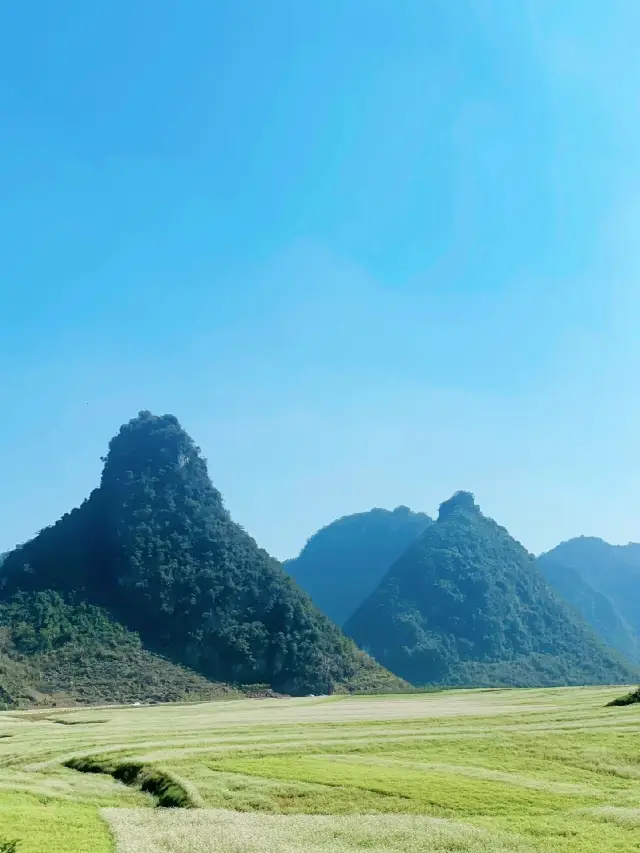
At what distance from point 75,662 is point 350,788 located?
88445mm

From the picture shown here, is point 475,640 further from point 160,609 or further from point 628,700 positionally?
point 628,700

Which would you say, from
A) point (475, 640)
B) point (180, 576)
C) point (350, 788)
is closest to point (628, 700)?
point (350, 788)

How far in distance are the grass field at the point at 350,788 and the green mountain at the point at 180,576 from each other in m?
75.1

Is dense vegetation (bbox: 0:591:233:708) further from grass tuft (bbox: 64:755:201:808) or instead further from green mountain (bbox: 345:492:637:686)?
green mountain (bbox: 345:492:637:686)

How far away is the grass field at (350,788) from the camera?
20500 mm

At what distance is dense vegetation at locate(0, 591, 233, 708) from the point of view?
95250mm

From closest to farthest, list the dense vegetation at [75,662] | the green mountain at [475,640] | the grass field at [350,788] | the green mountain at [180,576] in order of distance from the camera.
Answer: the grass field at [350,788], the dense vegetation at [75,662], the green mountain at [180,576], the green mountain at [475,640]

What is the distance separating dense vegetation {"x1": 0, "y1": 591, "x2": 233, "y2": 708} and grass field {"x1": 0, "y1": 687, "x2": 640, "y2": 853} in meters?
53.4

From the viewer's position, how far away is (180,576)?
422 ft

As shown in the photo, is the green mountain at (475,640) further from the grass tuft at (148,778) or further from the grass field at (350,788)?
the grass tuft at (148,778)

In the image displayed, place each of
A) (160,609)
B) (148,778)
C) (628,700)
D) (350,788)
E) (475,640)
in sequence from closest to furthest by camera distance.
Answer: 1. (350,788)
2. (148,778)
3. (628,700)
4. (160,609)
5. (475,640)

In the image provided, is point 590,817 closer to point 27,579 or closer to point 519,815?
point 519,815

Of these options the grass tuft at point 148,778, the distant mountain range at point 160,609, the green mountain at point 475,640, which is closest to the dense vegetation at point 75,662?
the distant mountain range at point 160,609

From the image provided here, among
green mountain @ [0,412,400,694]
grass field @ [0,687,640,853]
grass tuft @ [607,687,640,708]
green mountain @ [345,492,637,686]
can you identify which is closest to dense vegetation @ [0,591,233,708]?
green mountain @ [0,412,400,694]
